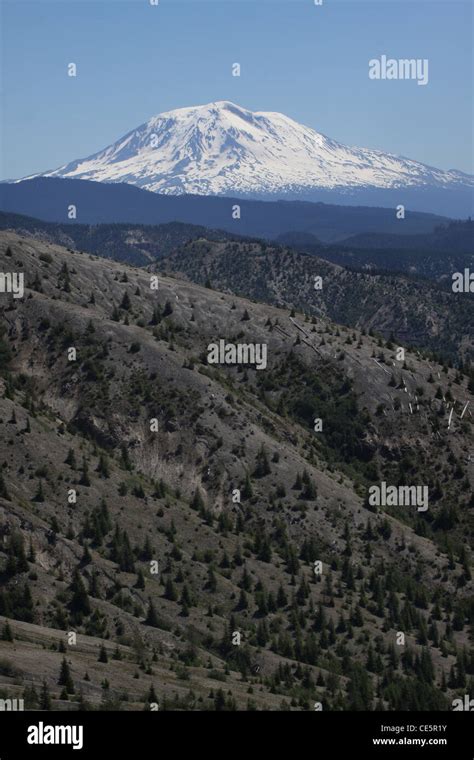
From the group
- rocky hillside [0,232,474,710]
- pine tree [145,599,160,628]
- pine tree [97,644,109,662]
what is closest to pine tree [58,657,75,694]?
rocky hillside [0,232,474,710]

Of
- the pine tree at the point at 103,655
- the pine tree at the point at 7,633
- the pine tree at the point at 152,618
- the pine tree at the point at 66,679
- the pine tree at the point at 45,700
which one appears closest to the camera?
the pine tree at the point at 45,700

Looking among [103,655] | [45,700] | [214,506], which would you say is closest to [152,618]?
[103,655]

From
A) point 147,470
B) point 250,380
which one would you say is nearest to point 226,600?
point 147,470

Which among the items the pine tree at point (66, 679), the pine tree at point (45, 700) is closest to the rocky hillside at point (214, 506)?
the pine tree at point (66, 679)

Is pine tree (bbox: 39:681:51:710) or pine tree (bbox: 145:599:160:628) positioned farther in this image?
pine tree (bbox: 145:599:160:628)

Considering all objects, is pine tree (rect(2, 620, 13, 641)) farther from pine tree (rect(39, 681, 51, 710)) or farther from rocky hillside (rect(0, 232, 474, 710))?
pine tree (rect(39, 681, 51, 710))

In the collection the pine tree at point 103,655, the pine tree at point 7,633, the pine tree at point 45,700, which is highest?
the pine tree at point 7,633

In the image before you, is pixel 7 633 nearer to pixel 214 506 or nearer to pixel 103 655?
pixel 103 655

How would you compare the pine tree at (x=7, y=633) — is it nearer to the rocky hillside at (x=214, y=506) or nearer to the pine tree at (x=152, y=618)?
the rocky hillside at (x=214, y=506)
